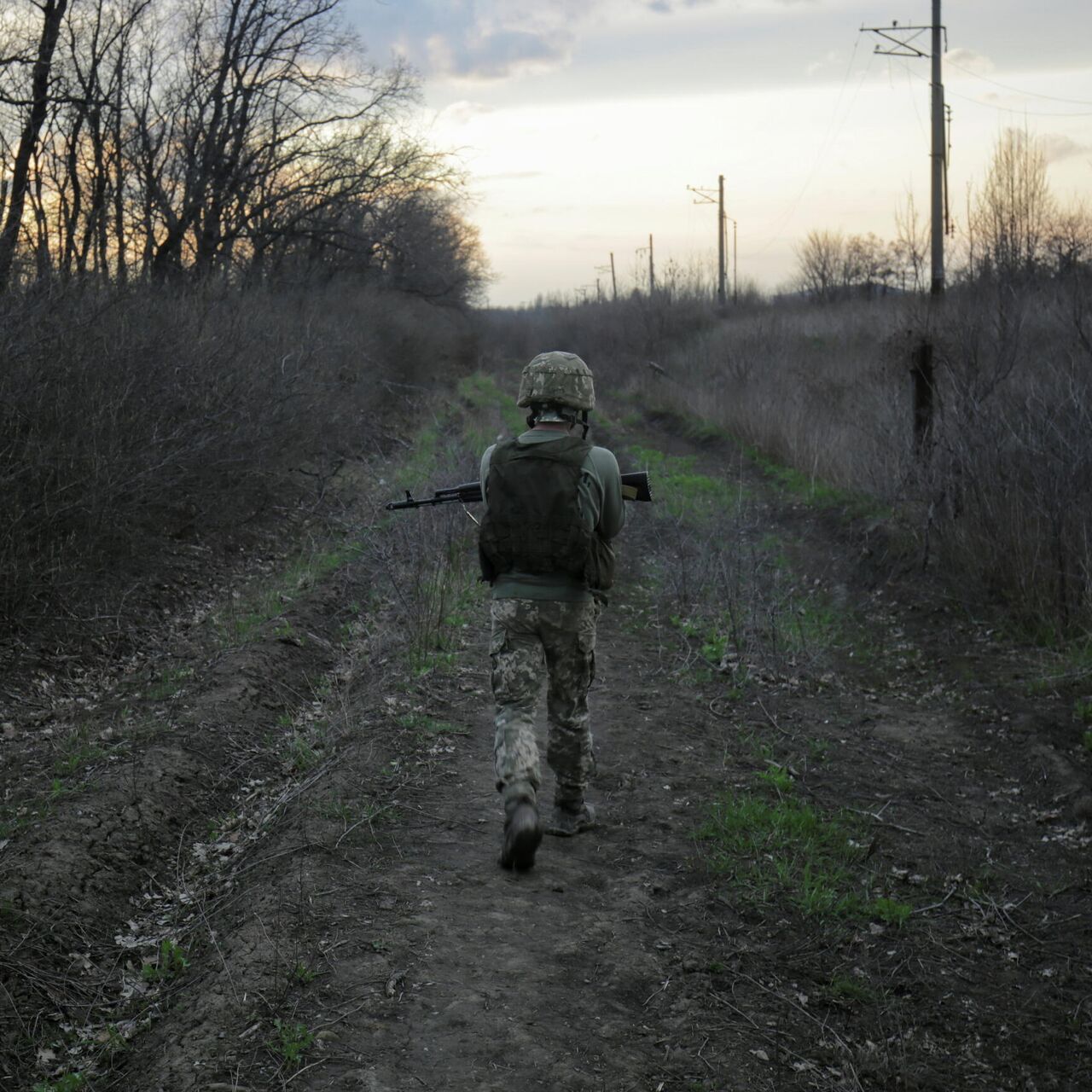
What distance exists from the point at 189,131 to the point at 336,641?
56.9ft

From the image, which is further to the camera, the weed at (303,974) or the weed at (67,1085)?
the weed at (303,974)

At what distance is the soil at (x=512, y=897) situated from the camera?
3666 mm

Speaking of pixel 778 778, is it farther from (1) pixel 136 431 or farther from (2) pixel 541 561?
(1) pixel 136 431

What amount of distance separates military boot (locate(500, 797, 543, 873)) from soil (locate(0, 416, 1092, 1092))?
153mm

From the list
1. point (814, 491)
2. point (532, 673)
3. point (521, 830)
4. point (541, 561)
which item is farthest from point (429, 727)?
point (814, 491)

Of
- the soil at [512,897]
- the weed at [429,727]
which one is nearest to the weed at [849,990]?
the soil at [512,897]

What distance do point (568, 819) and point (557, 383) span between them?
206 cm

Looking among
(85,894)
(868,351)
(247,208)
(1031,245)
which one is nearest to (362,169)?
(247,208)

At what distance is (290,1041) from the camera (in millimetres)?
3541

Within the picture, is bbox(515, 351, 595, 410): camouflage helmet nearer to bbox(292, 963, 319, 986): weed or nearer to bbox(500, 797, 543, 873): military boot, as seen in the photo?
bbox(500, 797, 543, 873): military boot

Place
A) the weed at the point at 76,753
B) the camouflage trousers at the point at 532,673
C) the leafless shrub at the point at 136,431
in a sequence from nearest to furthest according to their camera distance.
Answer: the camouflage trousers at the point at 532,673, the weed at the point at 76,753, the leafless shrub at the point at 136,431

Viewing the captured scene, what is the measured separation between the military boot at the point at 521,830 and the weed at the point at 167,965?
1.35 metres

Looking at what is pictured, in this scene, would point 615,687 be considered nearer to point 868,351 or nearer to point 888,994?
point 888,994

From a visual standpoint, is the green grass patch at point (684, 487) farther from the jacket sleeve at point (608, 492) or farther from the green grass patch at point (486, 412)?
the jacket sleeve at point (608, 492)
